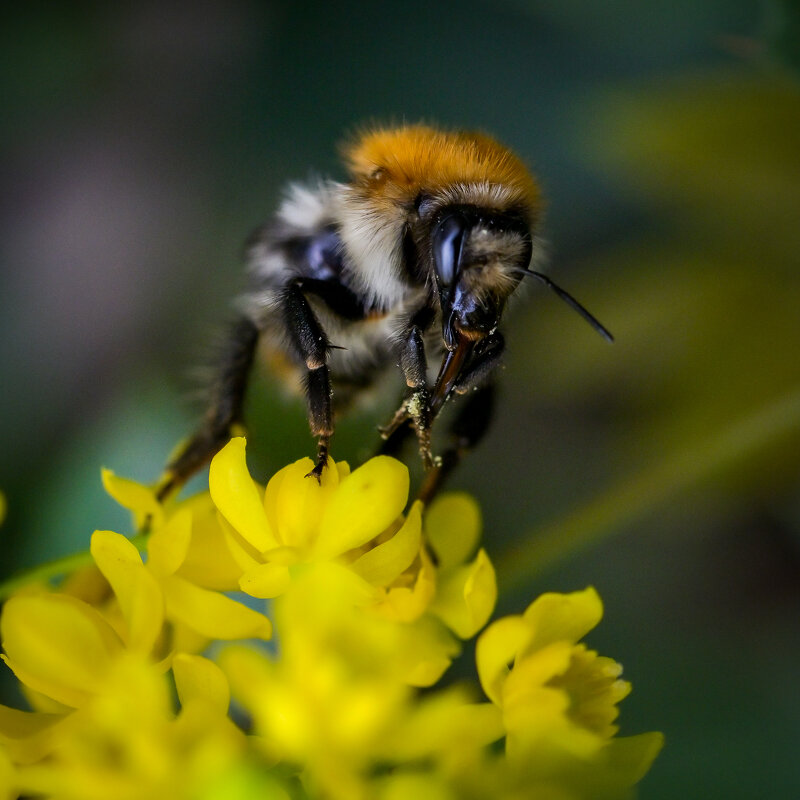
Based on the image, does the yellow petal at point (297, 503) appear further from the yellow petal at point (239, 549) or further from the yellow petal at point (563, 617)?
the yellow petal at point (563, 617)

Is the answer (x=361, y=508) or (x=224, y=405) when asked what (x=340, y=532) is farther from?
(x=224, y=405)

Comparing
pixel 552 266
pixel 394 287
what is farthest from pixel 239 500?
pixel 552 266

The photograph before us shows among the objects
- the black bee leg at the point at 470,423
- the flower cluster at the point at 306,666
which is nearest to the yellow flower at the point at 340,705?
the flower cluster at the point at 306,666

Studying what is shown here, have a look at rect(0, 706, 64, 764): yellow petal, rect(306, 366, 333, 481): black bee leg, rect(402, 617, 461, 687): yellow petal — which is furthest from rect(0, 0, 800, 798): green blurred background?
rect(0, 706, 64, 764): yellow petal

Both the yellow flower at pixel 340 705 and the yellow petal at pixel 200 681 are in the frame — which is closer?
the yellow flower at pixel 340 705

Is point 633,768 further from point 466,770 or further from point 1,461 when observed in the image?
point 1,461
